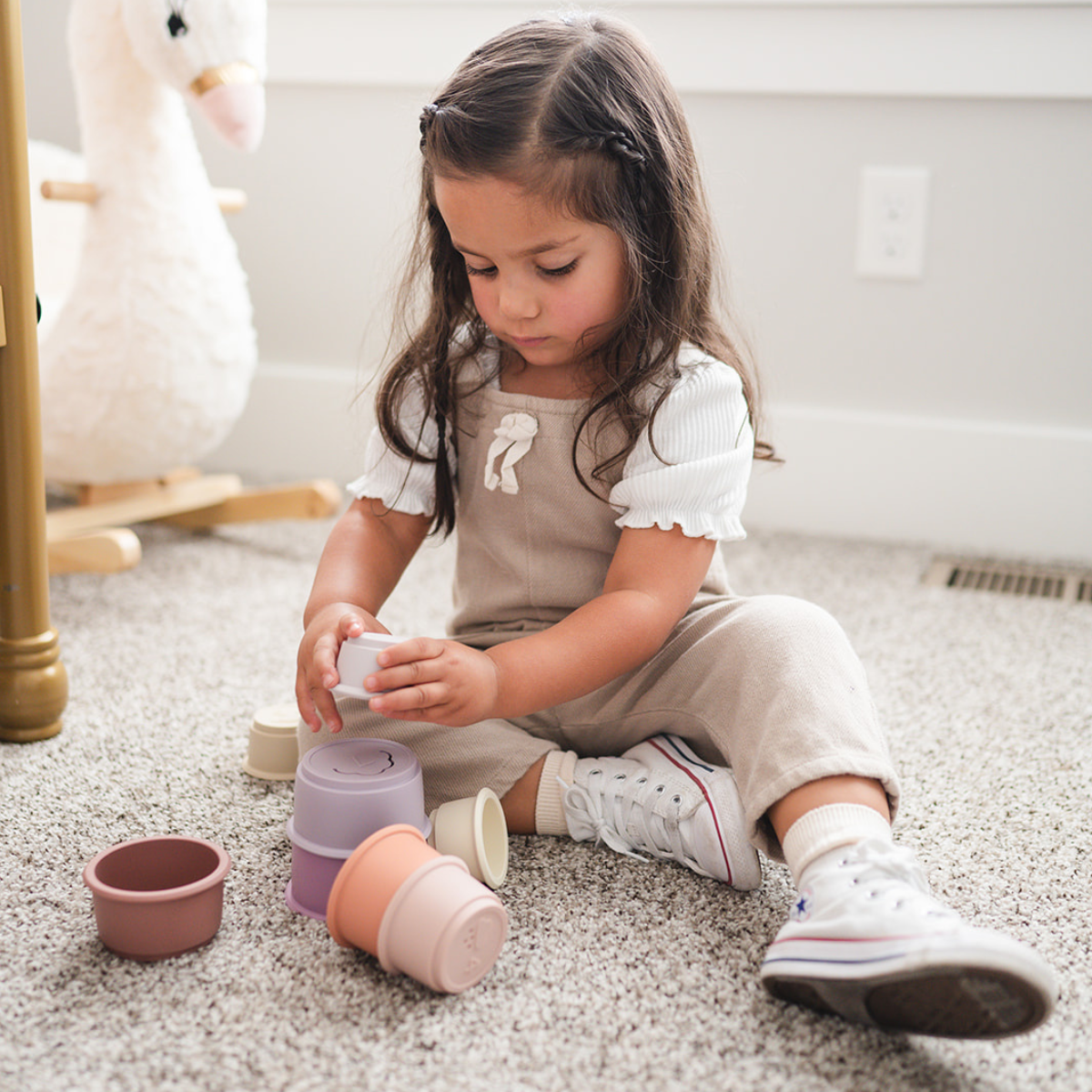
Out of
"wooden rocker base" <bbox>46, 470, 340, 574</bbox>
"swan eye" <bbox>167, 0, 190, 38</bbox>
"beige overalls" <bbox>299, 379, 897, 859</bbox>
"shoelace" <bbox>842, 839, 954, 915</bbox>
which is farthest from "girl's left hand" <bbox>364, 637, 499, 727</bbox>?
"swan eye" <bbox>167, 0, 190, 38</bbox>

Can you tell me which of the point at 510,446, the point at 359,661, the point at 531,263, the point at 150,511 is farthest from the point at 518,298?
the point at 150,511

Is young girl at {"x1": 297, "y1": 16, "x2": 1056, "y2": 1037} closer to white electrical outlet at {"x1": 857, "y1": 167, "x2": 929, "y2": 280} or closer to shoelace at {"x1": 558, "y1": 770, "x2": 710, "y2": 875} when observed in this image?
shoelace at {"x1": 558, "y1": 770, "x2": 710, "y2": 875}

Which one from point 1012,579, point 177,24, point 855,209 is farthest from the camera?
point 855,209

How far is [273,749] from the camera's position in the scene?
847 mm

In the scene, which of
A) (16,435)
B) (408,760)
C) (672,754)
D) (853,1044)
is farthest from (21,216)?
(853,1044)

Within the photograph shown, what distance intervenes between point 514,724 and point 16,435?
1.34ft

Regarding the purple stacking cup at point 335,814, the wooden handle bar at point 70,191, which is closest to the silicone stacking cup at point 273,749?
the purple stacking cup at point 335,814

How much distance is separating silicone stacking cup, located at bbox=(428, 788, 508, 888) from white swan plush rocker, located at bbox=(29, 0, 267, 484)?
0.71 m

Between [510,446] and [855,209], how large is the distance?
2.82 ft

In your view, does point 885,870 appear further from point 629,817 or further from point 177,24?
point 177,24

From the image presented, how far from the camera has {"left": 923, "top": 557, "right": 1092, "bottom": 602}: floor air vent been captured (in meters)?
1.33

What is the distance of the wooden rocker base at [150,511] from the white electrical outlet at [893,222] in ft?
2.45

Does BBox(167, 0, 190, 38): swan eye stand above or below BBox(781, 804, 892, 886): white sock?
above

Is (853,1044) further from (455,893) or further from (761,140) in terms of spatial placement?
(761,140)
